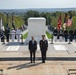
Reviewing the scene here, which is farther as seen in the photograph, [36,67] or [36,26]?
[36,26]

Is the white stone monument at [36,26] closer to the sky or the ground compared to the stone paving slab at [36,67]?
closer to the sky

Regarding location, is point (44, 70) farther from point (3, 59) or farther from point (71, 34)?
Result: point (71, 34)

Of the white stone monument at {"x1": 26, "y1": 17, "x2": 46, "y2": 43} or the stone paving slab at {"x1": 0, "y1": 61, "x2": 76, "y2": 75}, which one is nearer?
the stone paving slab at {"x1": 0, "y1": 61, "x2": 76, "y2": 75}

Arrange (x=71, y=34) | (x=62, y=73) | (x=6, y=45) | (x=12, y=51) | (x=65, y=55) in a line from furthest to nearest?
(x=71, y=34) < (x=6, y=45) < (x=12, y=51) < (x=65, y=55) < (x=62, y=73)

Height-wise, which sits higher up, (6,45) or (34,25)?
(34,25)

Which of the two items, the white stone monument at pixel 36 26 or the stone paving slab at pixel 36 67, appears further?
the white stone monument at pixel 36 26

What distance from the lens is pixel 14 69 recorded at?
14836 millimetres

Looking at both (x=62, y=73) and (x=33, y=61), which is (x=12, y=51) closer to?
(x=33, y=61)

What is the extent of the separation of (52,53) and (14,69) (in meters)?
4.25

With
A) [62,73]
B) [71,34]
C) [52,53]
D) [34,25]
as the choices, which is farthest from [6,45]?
[62,73]

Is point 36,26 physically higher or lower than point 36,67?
higher

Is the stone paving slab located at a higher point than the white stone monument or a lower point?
lower

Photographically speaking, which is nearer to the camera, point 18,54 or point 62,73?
point 62,73

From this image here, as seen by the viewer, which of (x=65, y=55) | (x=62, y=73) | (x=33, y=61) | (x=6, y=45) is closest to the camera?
(x=62, y=73)
